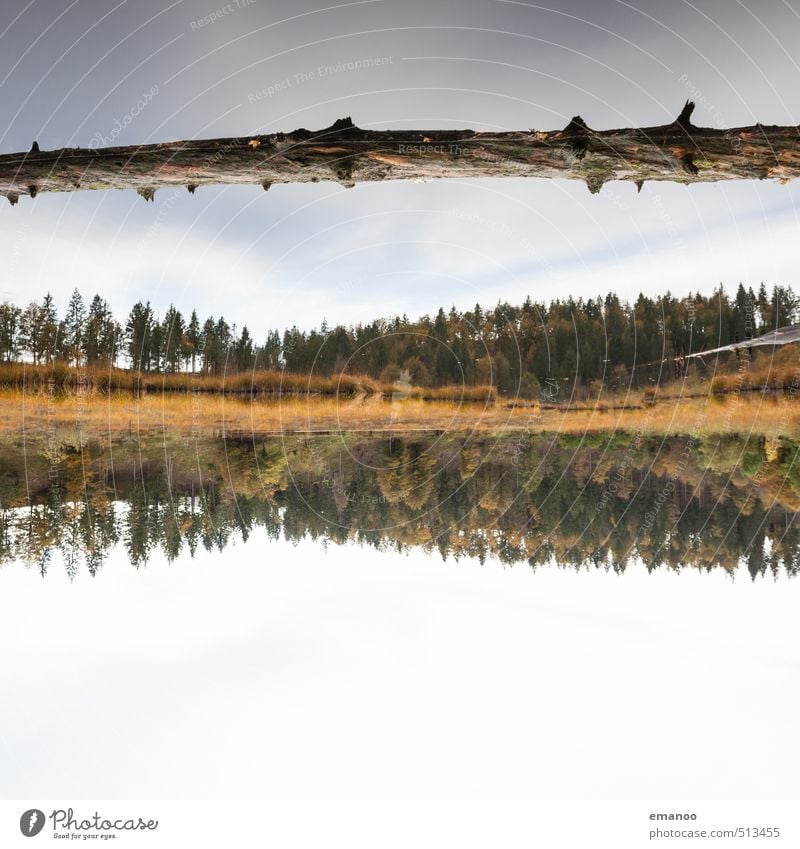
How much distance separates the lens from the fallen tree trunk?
8.05ft

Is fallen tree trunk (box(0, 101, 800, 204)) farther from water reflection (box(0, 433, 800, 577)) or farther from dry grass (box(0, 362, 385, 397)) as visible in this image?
water reflection (box(0, 433, 800, 577))

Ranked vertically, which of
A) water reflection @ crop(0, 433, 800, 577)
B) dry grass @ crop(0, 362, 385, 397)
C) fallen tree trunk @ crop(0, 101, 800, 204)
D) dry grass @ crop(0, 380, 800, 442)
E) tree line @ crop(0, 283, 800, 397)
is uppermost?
fallen tree trunk @ crop(0, 101, 800, 204)

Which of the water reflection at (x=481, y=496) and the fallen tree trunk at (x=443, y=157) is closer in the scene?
the fallen tree trunk at (x=443, y=157)

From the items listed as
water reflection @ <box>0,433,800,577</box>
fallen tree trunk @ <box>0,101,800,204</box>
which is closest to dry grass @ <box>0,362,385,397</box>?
water reflection @ <box>0,433,800,577</box>

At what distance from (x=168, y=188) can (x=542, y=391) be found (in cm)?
326

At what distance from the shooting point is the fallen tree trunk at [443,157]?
96.7 inches

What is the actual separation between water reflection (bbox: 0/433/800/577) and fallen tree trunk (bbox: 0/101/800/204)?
1953 mm

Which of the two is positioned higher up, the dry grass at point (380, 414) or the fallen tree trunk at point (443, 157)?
the fallen tree trunk at point (443, 157)

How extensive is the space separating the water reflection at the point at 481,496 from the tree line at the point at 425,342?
24.3 inches

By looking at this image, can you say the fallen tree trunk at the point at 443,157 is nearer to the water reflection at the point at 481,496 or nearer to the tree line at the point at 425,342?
the tree line at the point at 425,342

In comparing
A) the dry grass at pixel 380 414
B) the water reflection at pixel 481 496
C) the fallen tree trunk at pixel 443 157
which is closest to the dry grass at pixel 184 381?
the dry grass at pixel 380 414

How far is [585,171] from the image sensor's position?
2.68m

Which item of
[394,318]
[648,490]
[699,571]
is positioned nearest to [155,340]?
[394,318]

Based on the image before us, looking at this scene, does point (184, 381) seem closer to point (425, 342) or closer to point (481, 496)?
point (425, 342)
